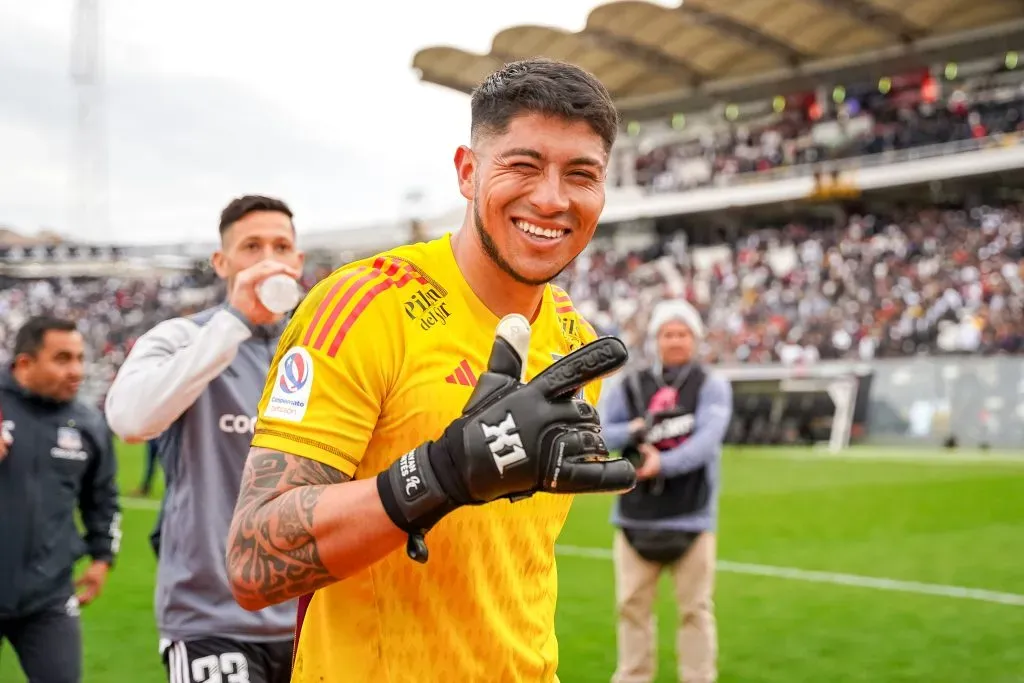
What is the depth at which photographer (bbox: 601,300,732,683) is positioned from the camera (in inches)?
250

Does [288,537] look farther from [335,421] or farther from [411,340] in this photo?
[411,340]

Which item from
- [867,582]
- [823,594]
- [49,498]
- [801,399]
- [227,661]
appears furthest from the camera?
[801,399]

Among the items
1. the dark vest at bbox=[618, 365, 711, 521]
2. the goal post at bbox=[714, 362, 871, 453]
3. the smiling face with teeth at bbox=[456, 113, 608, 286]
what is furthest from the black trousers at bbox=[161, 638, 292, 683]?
the goal post at bbox=[714, 362, 871, 453]

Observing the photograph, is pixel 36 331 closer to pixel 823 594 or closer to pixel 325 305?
pixel 325 305

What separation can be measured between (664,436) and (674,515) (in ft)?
1.71

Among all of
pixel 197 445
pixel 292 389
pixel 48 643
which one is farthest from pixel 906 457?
pixel 292 389

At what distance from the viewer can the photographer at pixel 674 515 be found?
6.34m

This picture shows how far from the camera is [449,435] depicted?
1.89m

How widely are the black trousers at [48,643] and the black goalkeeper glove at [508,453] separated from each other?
3.60m

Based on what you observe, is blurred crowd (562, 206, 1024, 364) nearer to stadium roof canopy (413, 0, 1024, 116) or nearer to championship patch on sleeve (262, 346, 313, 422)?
stadium roof canopy (413, 0, 1024, 116)

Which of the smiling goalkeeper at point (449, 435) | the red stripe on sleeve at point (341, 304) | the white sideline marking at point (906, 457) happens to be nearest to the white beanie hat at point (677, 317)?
Result: the smiling goalkeeper at point (449, 435)

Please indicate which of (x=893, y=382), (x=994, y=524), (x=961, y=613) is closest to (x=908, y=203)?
(x=893, y=382)

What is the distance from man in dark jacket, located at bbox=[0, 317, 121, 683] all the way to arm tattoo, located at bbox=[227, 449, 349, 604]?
331 centimetres

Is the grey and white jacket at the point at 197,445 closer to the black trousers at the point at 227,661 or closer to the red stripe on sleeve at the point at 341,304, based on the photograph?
the black trousers at the point at 227,661
